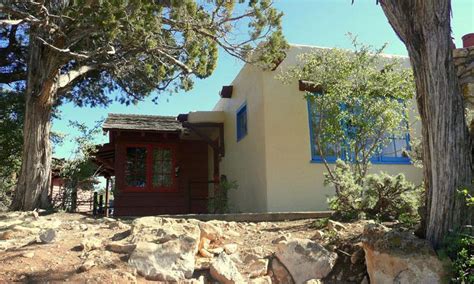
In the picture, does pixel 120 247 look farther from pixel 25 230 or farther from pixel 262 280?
pixel 25 230

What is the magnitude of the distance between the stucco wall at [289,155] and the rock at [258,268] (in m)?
4.12

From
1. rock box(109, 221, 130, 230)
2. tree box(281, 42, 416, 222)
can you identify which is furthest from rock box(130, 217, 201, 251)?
tree box(281, 42, 416, 222)

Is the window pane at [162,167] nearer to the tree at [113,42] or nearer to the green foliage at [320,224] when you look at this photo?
the tree at [113,42]

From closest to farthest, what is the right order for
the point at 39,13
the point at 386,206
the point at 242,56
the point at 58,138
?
the point at 386,206, the point at 39,13, the point at 242,56, the point at 58,138

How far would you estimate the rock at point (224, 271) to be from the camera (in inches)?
165

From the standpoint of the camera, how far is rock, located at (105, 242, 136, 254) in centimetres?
447

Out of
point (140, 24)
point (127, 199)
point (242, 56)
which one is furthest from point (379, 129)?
point (127, 199)

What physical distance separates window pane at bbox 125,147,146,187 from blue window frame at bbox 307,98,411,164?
6.20 meters

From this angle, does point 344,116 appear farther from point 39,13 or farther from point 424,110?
point 39,13

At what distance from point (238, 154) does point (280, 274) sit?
6602mm

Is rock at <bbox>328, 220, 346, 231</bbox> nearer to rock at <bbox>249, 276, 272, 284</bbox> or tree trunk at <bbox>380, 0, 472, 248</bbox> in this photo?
tree trunk at <bbox>380, 0, 472, 248</bbox>

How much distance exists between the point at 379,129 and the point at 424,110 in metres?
3.13

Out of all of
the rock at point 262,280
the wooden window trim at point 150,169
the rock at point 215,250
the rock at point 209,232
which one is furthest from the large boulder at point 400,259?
the wooden window trim at point 150,169

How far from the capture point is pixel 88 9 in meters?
7.50
